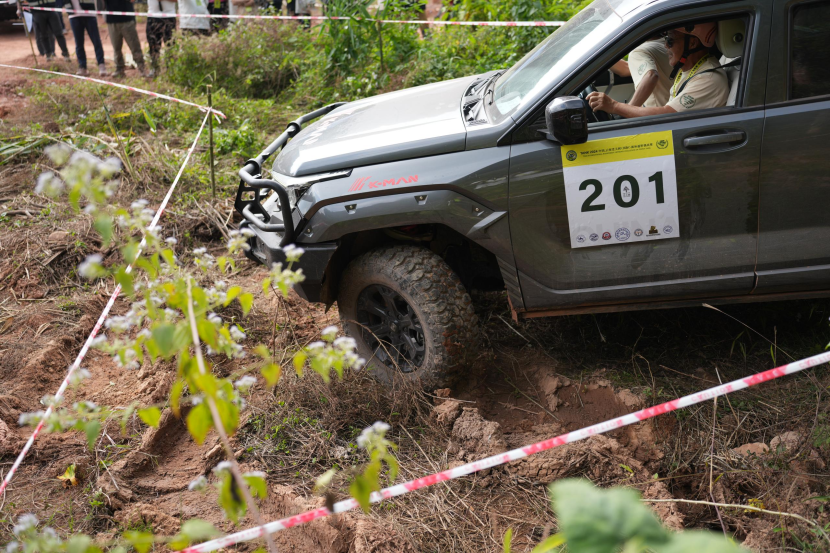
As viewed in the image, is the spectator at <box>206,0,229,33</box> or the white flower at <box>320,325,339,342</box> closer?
the white flower at <box>320,325,339,342</box>

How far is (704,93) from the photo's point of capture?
312 cm

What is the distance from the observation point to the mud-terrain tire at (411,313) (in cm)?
329

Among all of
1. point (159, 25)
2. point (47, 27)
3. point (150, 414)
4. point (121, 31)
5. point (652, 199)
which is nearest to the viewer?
point (150, 414)

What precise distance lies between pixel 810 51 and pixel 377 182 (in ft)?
6.35

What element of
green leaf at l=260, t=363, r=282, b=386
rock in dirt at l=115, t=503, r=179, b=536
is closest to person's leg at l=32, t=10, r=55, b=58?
rock in dirt at l=115, t=503, r=179, b=536

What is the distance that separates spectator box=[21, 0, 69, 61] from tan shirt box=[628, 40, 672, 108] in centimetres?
989

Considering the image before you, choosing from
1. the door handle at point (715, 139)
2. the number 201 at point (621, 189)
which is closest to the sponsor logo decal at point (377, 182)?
the number 201 at point (621, 189)

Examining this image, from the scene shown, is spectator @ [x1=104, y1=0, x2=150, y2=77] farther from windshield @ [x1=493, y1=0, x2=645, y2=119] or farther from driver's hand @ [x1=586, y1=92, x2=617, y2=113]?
driver's hand @ [x1=586, y1=92, x2=617, y2=113]

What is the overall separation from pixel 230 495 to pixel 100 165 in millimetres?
734

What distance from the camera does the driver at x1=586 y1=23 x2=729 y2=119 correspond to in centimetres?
312

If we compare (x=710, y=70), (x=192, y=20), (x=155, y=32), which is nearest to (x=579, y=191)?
(x=710, y=70)

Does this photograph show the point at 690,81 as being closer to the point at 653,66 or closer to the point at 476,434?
the point at 653,66

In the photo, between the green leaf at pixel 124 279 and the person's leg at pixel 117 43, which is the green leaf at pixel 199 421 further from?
the person's leg at pixel 117 43

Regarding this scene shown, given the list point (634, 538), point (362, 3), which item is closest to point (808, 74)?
point (634, 538)
